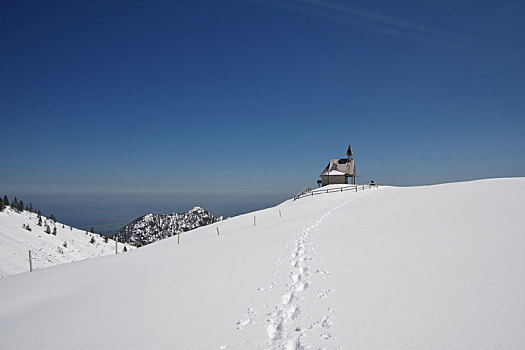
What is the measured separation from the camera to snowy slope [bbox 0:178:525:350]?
4898 millimetres

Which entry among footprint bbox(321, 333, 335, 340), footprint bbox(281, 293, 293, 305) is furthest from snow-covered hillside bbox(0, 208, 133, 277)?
footprint bbox(321, 333, 335, 340)

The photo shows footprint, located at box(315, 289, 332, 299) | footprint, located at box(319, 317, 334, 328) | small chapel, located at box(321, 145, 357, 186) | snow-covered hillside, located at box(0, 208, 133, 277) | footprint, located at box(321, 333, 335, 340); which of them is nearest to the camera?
footprint, located at box(321, 333, 335, 340)

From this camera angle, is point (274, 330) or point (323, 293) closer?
point (274, 330)

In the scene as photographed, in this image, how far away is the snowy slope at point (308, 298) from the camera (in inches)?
193

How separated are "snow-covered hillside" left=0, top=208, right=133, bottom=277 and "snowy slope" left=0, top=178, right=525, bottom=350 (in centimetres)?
4411

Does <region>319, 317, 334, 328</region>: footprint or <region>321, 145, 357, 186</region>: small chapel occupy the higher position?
<region>321, 145, 357, 186</region>: small chapel

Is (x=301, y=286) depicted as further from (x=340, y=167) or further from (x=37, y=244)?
(x=37, y=244)

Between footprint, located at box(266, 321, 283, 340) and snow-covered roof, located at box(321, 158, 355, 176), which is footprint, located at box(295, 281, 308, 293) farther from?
snow-covered roof, located at box(321, 158, 355, 176)

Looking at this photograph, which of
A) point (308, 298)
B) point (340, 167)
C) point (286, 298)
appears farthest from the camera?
point (340, 167)

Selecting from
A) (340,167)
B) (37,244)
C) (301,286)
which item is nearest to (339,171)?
(340,167)

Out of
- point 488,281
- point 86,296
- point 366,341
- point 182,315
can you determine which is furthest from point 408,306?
point 86,296

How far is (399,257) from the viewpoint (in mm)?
8742

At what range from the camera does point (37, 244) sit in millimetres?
56312

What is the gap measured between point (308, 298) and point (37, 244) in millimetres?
74129
